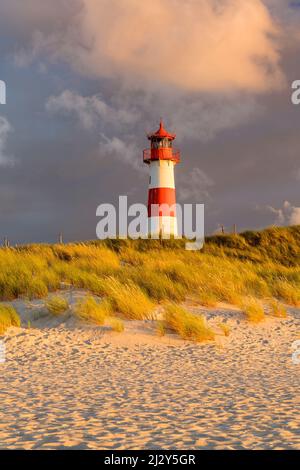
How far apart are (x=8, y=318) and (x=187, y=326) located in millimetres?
3317

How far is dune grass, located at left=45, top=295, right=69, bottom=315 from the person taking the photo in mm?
10109

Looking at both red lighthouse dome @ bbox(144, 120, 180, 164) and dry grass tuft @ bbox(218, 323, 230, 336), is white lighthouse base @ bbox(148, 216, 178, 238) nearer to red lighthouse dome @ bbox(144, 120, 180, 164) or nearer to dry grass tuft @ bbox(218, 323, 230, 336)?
red lighthouse dome @ bbox(144, 120, 180, 164)

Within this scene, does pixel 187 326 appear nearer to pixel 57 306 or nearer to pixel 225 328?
pixel 225 328

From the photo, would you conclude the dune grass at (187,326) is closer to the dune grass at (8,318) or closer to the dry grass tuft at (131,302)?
the dry grass tuft at (131,302)

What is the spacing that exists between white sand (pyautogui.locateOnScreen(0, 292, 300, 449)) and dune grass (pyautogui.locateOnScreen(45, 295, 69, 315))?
189 mm

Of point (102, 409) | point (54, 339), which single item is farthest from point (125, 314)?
point (102, 409)

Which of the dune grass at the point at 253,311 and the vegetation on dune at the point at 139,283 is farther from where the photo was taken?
the dune grass at the point at 253,311

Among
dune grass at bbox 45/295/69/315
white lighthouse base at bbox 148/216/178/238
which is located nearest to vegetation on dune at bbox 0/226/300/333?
dune grass at bbox 45/295/69/315

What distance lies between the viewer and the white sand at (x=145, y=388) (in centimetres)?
409

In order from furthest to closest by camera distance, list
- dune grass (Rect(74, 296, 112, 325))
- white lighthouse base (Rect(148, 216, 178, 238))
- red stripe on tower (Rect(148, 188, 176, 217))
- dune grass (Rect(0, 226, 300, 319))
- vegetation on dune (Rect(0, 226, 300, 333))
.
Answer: red stripe on tower (Rect(148, 188, 176, 217))
white lighthouse base (Rect(148, 216, 178, 238))
dune grass (Rect(0, 226, 300, 319))
vegetation on dune (Rect(0, 226, 300, 333))
dune grass (Rect(74, 296, 112, 325))

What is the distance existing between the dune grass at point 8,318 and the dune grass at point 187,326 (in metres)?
2.81

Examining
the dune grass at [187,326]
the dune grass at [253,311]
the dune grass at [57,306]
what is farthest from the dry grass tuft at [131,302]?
the dune grass at [253,311]

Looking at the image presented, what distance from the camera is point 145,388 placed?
236 inches
